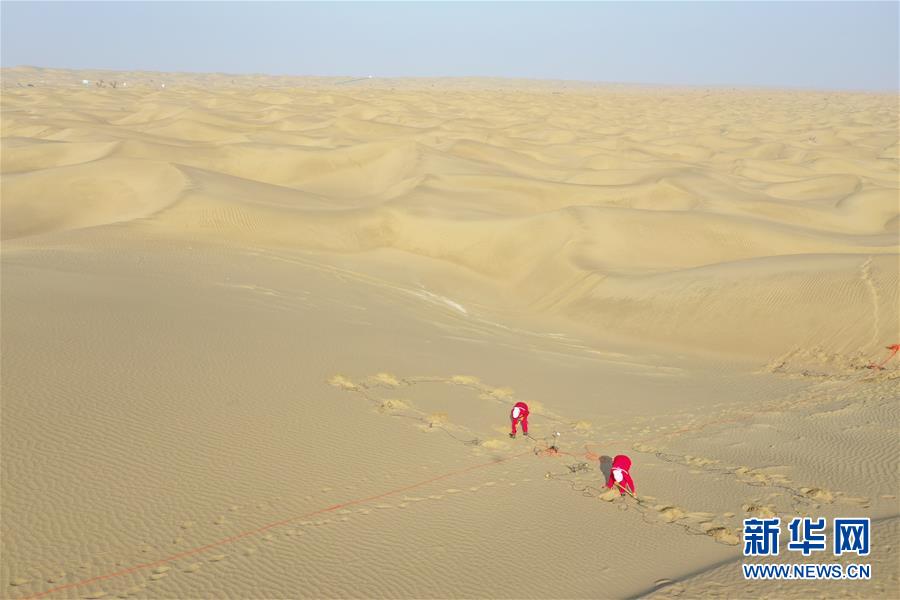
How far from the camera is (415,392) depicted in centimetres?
1180

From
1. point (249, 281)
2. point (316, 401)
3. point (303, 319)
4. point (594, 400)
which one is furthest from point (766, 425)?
point (249, 281)

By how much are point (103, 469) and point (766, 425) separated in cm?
912

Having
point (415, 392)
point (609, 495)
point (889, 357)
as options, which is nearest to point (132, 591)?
point (609, 495)

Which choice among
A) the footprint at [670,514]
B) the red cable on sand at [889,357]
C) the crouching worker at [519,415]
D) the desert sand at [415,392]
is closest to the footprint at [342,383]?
the desert sand at [415,392]

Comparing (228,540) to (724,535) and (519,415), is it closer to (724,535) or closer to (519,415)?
(519,415)

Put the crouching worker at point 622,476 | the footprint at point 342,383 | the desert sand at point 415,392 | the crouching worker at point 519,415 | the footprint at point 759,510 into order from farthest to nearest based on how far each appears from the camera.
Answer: the footprint at point 342,383
the crouching worker at point 519,415
the crouching worker at point 622,476
the footprint at point 759,510
the desert sand at point 415,392

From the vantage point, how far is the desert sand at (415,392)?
22.4ft

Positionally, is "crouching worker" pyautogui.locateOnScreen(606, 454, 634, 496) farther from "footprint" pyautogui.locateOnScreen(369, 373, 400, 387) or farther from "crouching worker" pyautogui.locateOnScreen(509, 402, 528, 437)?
"footprint" pyautogui.locateOnScreen(369, 373, 400, 387)

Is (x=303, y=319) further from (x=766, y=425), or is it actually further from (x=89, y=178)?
(x=89, y=178)

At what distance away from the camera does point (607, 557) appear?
23.3 feet

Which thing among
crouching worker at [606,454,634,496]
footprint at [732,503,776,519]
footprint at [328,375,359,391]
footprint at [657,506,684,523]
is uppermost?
footprint at [328,375,359,391]

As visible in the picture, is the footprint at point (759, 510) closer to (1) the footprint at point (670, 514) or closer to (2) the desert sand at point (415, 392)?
(2) the desert sand at point (415, 392)

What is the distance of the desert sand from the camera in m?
6.84

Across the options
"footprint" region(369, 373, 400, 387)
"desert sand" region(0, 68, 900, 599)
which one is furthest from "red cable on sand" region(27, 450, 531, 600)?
"footprint" region(369, 373, 400, 387)
